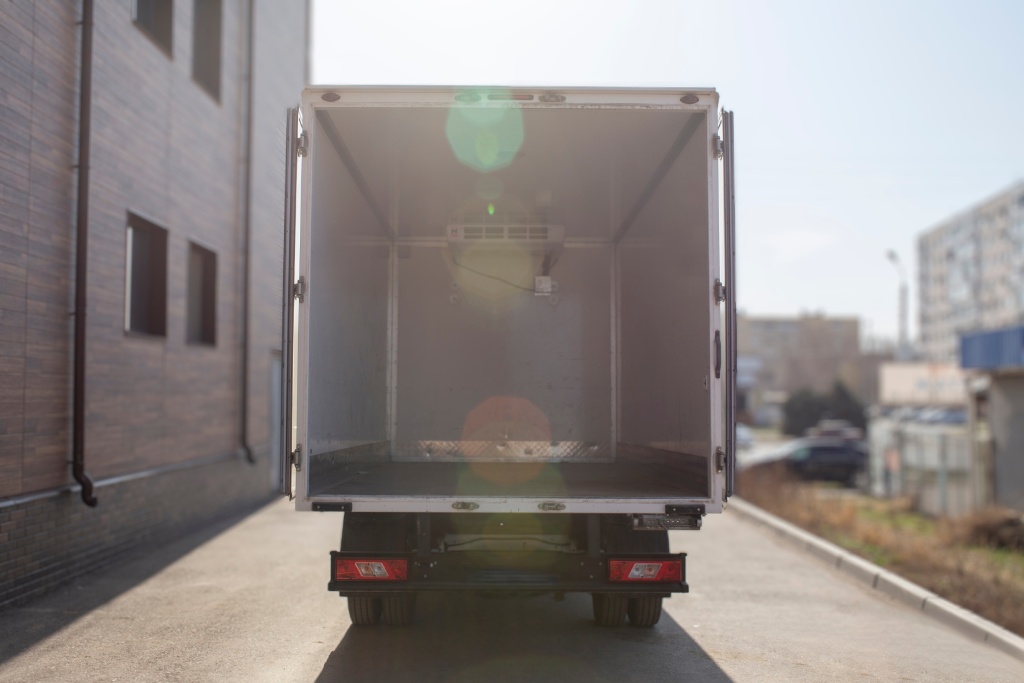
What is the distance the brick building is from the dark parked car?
18247mm

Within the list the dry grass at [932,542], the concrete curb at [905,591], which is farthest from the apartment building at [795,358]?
the concrete curb at [905,591]

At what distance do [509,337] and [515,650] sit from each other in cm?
299

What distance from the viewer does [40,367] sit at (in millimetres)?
7359

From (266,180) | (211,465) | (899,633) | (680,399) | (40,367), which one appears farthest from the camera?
(266,180)

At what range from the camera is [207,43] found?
40.1 ft

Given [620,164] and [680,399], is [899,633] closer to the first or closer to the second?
[680,399]

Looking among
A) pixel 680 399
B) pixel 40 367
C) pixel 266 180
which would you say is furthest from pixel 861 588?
pixel 266 180

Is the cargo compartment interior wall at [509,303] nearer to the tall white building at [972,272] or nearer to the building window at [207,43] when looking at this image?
the building window at [207,43]

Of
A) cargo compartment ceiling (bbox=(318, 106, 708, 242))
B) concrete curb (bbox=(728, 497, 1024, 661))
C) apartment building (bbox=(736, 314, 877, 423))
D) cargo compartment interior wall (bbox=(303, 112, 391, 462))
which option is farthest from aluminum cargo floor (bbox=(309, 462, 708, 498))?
apartment building (bbox=(736, 314, 877, 423))

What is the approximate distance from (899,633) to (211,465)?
835 cm

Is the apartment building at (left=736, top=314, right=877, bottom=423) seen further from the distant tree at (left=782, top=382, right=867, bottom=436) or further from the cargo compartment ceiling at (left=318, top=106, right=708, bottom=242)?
the cargo compartment ceiling at (left=318, top=106, right=708, bottom=242)

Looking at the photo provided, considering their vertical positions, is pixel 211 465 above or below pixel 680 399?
below

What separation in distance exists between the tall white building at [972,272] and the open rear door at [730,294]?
212 ft

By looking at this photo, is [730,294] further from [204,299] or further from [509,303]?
[204,299]
